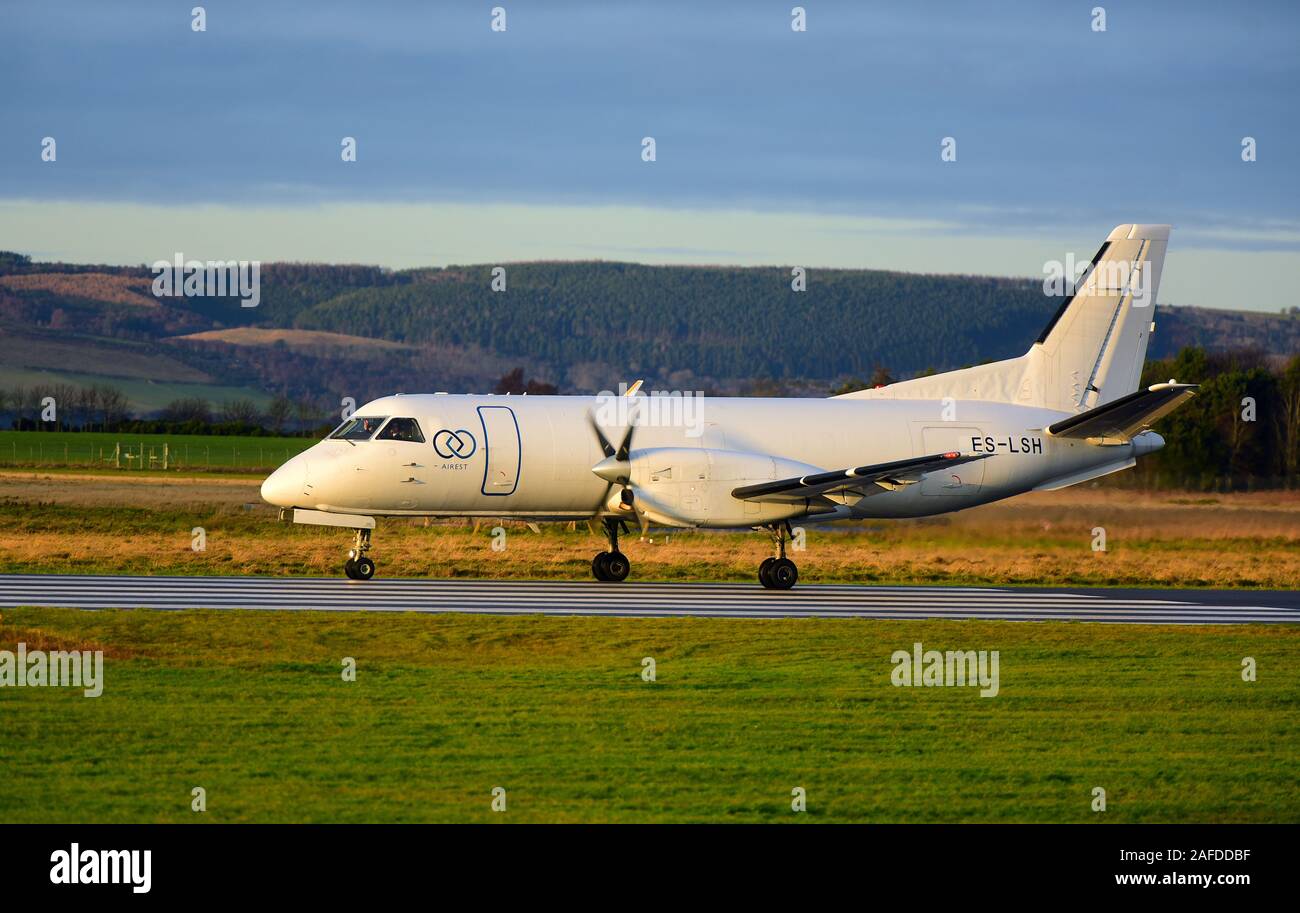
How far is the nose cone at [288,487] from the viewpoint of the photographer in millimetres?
27953

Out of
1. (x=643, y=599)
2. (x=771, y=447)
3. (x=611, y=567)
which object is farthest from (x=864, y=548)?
(x=643, y=599)

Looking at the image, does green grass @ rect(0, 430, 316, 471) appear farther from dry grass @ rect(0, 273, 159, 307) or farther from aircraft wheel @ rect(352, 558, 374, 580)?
dry grass @ rect(0, 273, 159, 307)

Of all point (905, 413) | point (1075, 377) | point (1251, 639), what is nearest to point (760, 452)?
point (905, 413)

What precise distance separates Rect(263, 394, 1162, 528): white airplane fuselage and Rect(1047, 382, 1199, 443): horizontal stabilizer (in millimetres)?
337

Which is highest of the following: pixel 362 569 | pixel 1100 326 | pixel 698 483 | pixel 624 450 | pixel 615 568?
pixel 1100 326

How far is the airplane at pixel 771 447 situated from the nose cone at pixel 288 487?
3 centimetres

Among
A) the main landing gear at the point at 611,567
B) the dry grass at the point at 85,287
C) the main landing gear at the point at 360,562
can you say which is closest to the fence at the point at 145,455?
the main landing gear at the point at 360,562

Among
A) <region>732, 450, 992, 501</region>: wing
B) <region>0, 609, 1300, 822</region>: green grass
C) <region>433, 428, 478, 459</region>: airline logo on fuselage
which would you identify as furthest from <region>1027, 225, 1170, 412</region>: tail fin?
<region>433, 428, 478, 459</region>: airline logo on fuselage

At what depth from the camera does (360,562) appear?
1140 inches

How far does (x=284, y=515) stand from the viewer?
2884cm

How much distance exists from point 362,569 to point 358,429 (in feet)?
8.90

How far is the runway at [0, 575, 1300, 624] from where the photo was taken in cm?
2434

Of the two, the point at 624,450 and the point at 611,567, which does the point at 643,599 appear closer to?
the point at 624,450

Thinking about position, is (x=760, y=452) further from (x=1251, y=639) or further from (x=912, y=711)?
(x=912, y=711)
